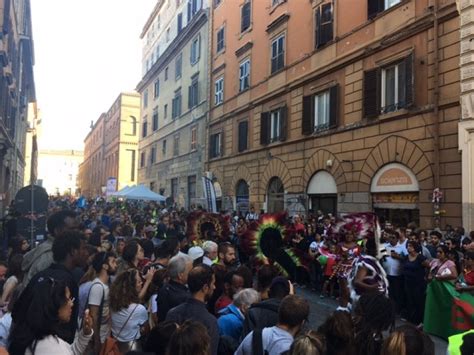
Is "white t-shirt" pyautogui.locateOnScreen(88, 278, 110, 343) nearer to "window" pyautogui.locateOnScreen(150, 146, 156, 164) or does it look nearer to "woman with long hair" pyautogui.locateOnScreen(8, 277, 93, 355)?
"woman with long hair" pyautogui.locateOnScreen(8, 277, 93, 355)

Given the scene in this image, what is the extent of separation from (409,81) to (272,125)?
9.63 m

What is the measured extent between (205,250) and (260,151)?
56.5 feet

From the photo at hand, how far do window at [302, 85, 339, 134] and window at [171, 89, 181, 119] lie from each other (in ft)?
62.0

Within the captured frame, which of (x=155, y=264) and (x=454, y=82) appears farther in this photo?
(x=454, y=82)

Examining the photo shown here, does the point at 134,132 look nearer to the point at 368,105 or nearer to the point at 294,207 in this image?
the point at 294,207

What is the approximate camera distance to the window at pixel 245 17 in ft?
84.9

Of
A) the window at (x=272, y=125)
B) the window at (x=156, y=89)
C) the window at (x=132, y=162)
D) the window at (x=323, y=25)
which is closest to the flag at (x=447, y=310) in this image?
the window at (x=323, y=25)

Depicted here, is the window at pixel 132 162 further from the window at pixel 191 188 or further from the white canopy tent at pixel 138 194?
the white canopy tent at pixel 138 194

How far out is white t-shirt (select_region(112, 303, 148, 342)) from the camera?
4.55 meters

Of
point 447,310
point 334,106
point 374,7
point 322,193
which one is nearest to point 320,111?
point 334,106

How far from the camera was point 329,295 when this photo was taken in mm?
11391

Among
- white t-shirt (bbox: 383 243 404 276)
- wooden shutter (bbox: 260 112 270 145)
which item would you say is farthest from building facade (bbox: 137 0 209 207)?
white t-shirt (bbox: 383 243 404 276)

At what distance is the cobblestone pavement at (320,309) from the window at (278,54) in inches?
513

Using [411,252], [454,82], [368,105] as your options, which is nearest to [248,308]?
[411,252]
